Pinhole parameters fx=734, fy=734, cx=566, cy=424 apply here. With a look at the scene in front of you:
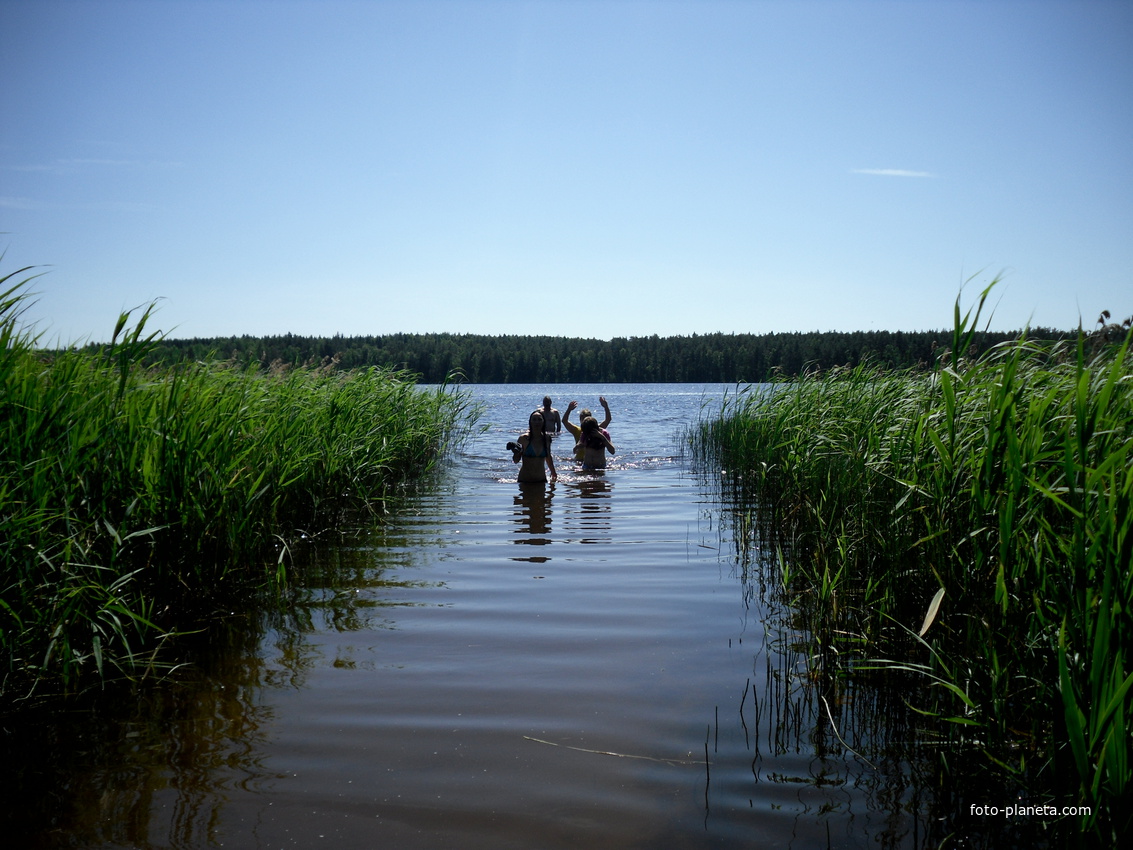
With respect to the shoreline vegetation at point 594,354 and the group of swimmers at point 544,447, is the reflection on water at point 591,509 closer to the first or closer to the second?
the group of swimmers at point 544,447

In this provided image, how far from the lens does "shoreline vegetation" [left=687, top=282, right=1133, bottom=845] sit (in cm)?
253

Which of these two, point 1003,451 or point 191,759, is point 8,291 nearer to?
point 191,759

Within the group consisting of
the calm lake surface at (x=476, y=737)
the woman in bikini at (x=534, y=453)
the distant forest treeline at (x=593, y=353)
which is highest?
the distant forest treeline at (x=593, y=353)

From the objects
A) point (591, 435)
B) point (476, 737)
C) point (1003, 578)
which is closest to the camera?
point (1003, 578)

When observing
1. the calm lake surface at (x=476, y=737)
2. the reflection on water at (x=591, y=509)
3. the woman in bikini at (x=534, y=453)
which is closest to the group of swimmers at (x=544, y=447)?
the woman in bikini at (x=534, y=453)

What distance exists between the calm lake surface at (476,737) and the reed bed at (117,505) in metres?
0.38

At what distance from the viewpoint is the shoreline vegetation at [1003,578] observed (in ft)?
8.30

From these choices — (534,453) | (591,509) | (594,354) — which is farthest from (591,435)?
(594,354)

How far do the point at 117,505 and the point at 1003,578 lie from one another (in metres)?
5.06

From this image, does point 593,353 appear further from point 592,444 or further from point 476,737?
point 476,737

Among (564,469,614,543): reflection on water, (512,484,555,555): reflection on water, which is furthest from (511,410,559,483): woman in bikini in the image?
(564,469,614,543): reflection on water

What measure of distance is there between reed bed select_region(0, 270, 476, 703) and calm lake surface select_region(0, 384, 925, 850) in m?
0.38

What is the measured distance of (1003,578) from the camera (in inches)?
130

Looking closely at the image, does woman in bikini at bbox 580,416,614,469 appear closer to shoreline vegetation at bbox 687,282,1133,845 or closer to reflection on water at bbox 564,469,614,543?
reflection on water at bbox 564,469,614,543
